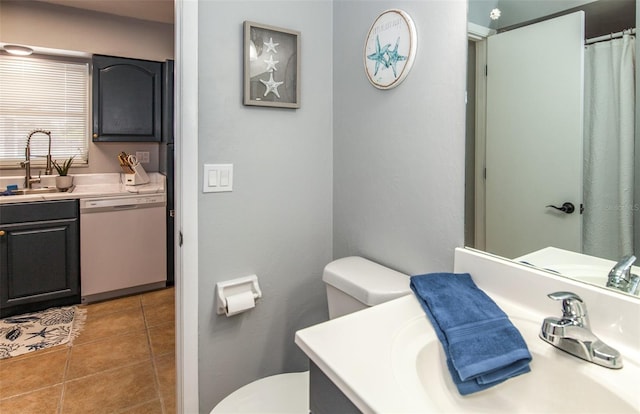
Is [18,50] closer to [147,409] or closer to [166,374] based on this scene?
[166,374]

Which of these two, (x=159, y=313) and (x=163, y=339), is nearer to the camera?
(x=163, y=339)

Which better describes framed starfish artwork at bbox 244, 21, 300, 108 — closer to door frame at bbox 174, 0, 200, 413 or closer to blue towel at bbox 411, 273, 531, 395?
door frame at bbox 174, 0, 200, 413

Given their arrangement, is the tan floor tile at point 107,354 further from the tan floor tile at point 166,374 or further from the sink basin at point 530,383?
the sink basin at point 530,383

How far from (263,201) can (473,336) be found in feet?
3.21

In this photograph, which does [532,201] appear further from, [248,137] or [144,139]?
[144,139]

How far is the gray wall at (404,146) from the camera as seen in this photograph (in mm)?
1134

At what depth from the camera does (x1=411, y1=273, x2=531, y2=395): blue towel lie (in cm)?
72

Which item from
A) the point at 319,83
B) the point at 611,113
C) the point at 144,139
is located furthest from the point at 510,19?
the point at 144,139

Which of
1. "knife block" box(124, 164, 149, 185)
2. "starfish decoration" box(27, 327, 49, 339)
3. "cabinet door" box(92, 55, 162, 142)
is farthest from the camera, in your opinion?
"knife block" box(124, 164, 149, 185)

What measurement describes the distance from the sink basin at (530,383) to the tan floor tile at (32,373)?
215 centimetres

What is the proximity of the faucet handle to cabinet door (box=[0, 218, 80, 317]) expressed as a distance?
3170 millimetres

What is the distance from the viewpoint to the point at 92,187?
3316mm

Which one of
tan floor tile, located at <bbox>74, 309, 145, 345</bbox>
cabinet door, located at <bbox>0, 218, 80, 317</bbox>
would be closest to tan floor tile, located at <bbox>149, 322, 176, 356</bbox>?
tan floor tile, located at <bbox>74, 309, 145, 345</bbox>

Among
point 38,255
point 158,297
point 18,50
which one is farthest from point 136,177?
point 18,50
